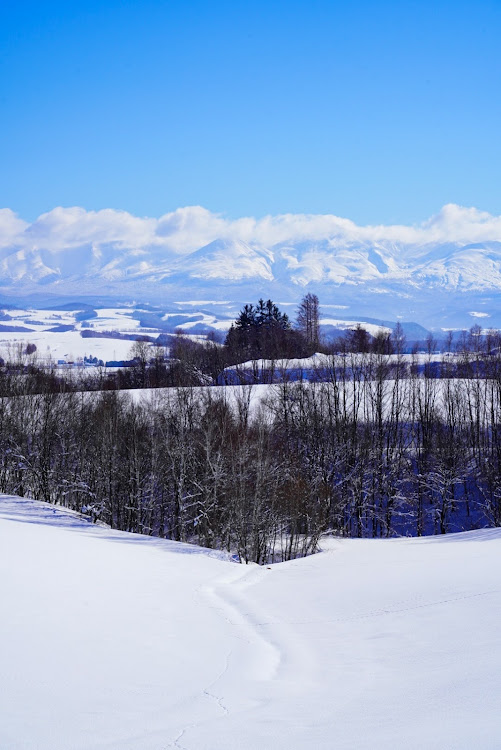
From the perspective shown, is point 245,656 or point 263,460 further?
point 263,460

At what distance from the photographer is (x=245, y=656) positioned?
39.0 ft

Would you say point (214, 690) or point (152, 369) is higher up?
point (152, 369)

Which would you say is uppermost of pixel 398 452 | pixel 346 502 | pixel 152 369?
pixel 152 369

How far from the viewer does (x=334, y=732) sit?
24.4ft

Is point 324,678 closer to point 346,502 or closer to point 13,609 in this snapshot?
point 13,609

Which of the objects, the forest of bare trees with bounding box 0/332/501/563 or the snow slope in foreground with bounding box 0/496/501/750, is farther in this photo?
the forest of bare trees with bounding box 0/332/501/563

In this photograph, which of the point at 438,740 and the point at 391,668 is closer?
the point at 438,740

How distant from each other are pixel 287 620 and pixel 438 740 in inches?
346

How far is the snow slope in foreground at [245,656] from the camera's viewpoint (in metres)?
7.61

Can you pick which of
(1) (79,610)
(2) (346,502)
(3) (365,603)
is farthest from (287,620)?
(2) (346,502)

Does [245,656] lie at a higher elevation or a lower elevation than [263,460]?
lower

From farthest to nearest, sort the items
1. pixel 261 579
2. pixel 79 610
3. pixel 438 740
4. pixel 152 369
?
pixel 152 369 → pixel 261 579 → pixel 79 610 → pixel 438 740

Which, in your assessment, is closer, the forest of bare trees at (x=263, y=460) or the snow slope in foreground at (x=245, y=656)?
the snow slope in foreground at (x=245, y=656)

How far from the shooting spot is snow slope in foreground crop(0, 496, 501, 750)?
7614 mm
